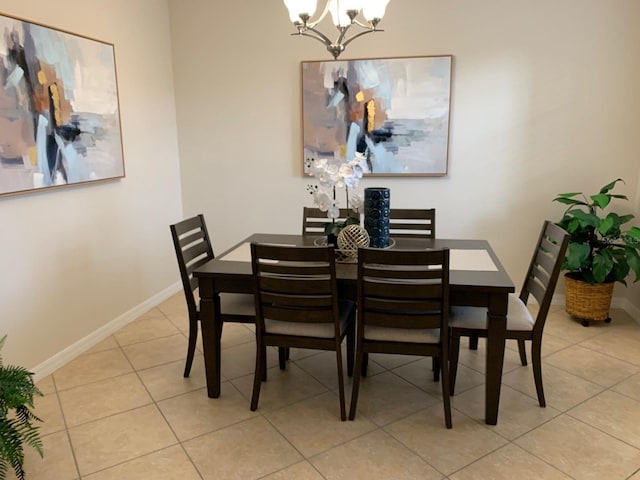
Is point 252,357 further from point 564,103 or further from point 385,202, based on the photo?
point 564,103

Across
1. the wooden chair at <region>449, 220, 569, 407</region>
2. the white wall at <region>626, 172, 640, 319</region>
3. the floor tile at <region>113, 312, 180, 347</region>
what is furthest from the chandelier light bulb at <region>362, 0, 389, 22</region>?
the white wall at <region>626, 172, 640, 319</region>

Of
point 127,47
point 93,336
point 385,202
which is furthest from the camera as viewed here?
point 127,47

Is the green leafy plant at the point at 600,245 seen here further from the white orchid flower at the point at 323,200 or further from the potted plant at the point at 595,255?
the white orchid flower at the point at 323,200

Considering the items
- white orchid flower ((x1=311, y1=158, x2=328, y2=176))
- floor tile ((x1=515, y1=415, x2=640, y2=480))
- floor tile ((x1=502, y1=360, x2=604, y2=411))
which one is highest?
white orchid flower ((x1=311, y1=158, x2=328, y2=176))

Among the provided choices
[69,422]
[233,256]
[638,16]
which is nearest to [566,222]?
[638,16]

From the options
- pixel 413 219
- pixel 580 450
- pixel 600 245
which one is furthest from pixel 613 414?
pixel 413 219

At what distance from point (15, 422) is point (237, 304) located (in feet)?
3.77

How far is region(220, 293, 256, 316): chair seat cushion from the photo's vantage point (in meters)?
2.64

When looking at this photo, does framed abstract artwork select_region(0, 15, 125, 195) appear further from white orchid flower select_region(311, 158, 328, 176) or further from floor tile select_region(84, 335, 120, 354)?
white orchid flower select_region(311, 158, 328, 176)

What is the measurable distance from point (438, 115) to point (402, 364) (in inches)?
78.1

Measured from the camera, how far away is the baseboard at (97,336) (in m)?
2.88

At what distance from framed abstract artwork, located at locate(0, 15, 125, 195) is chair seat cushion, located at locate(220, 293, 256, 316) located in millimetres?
1240

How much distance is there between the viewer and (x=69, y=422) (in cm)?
240

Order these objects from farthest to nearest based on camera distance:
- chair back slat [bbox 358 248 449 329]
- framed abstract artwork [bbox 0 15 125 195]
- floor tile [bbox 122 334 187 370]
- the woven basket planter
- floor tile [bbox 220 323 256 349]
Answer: the woven basket planter → floor tile [bbox 220 323 256 349] → floor tile [bbox 122 334 187 370] → framed abstract artwork [bbox 0 15 125 195] → chair back slat [bbox 358 248 449 329]
